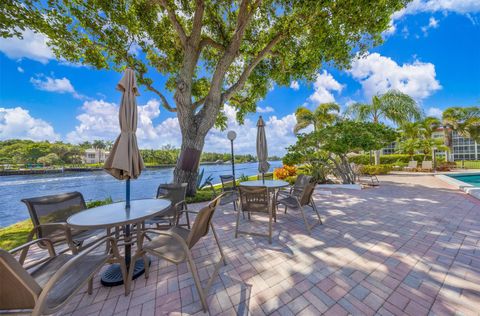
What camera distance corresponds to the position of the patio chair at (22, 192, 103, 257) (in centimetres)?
222

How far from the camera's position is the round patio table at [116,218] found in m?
1.91

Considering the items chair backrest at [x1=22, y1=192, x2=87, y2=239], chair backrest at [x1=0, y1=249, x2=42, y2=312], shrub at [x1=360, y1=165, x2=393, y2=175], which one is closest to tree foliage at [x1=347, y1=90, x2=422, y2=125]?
shrub at [x1=360, y1=165, x2=393, y2=175]

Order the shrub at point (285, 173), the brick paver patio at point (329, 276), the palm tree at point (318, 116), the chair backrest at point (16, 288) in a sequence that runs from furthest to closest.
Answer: the palm tree at point (318, 116) → the shrub at point (285, 173) → the brick paver patio at point (329, 276) → the chair backrest at point (16, 288)

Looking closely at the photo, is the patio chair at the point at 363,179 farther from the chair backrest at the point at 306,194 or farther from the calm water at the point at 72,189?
the chair backrest at the point at 306,194

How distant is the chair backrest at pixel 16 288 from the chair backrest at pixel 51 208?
1548 millimetres

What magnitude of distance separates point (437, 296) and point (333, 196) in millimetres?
4773

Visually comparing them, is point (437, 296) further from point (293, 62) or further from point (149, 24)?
point (149, 24)

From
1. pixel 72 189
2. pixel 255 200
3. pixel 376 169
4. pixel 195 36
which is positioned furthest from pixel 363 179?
pixel 72 189

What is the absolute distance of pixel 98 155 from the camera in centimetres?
5631

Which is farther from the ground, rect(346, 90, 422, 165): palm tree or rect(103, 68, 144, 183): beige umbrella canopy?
rect(346, 90, 422, 165): palm tree

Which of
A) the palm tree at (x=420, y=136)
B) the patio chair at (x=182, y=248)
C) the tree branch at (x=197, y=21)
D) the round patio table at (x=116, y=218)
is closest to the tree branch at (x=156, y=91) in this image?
the tree branch at (x=197, y=21)

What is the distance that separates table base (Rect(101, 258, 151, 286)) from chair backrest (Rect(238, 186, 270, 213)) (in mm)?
1970

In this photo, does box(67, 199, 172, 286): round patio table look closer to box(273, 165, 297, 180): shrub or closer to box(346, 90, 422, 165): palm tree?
box(273, 165, 297, 180): shrub

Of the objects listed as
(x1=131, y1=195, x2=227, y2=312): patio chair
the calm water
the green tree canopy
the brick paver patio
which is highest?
the green tree canopy
